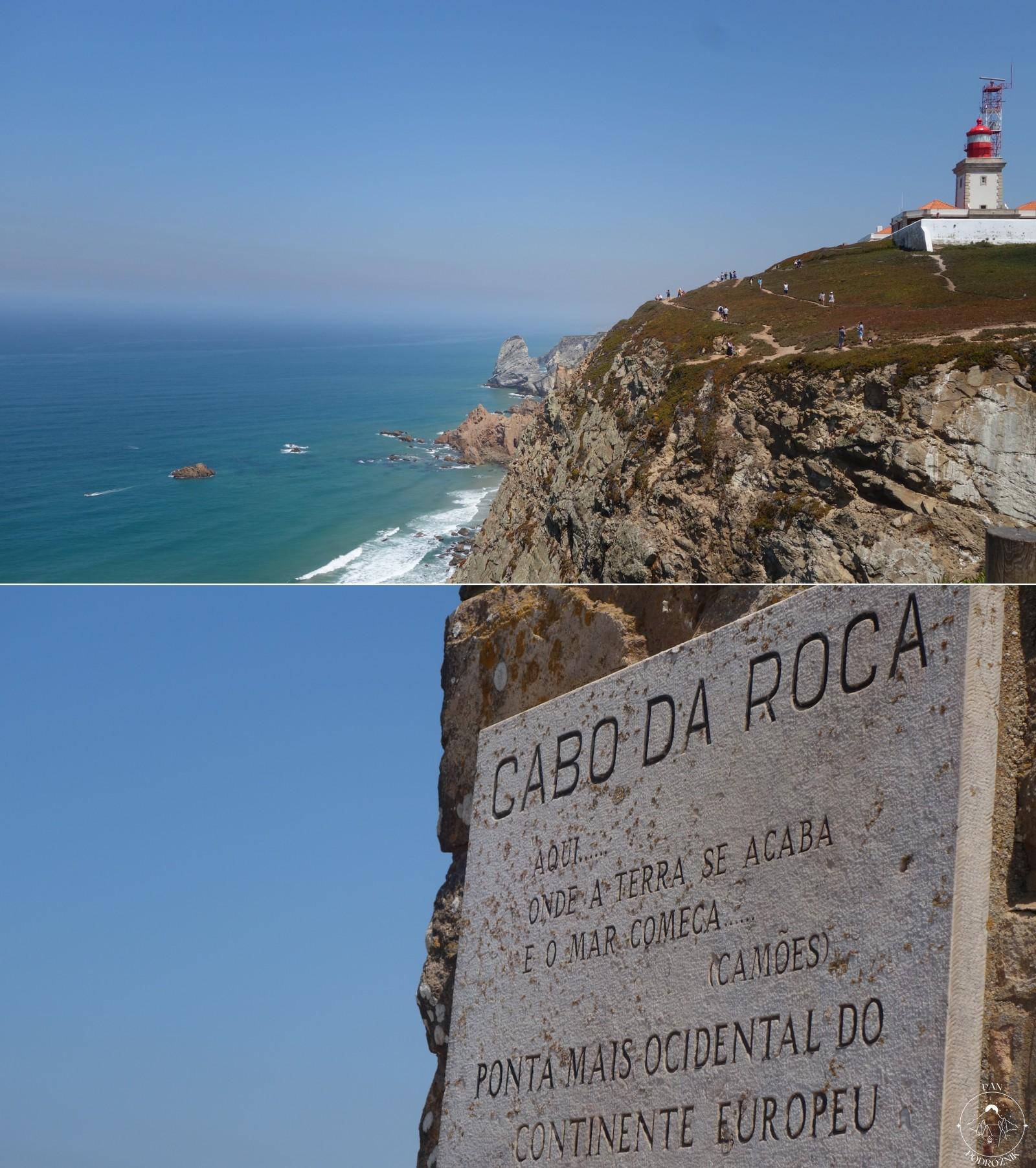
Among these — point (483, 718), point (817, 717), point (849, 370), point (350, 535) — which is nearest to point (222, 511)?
point (350, 535)

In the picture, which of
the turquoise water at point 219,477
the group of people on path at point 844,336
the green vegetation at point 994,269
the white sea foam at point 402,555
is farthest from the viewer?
the white sea foam at point 402,555

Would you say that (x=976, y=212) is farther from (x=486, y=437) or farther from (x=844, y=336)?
→ (x=486, y=437)

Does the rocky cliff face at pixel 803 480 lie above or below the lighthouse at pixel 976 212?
below

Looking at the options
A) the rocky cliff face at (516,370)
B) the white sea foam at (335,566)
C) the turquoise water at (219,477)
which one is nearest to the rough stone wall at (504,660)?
the turquoise water at (219,477)

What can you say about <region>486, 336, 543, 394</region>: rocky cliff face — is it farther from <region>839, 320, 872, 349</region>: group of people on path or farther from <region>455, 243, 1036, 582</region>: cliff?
<region>839, 320, 872, 349</region>: group of people on path

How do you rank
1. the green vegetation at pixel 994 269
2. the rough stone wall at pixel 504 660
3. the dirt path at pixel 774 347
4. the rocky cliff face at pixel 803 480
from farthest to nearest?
the green vegetation at pixel 994 269, the dirt path at pixel 774 347, the rocky cliff face at pixel 803 480, the rough stone wall at pixel 504 660

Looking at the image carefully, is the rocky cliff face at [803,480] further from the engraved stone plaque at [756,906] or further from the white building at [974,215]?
the engraved stone plaque at [756,906]
